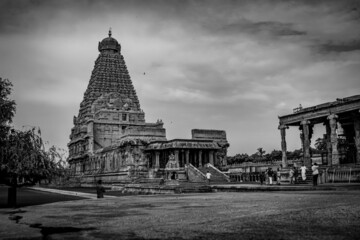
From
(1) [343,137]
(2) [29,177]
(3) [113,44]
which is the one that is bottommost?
(2) [29,177]

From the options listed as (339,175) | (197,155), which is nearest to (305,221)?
(339,175)

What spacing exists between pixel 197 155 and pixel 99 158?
22563 millimetres

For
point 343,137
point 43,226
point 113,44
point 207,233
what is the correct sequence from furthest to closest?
point 113,44, point 343,137, point 43,226, point 207,233

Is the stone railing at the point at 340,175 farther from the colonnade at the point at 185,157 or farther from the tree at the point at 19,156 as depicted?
the colonnade at the point at 185,157

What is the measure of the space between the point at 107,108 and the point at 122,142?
33.0 meters

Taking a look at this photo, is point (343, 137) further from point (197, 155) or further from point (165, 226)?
point (165, 226)

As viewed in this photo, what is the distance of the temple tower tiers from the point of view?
3499 inches

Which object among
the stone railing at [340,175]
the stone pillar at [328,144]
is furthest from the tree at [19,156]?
the stone pillar at [328,144]

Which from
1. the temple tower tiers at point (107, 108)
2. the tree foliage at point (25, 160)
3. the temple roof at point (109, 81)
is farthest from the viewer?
the temple roof at point (109, 81)

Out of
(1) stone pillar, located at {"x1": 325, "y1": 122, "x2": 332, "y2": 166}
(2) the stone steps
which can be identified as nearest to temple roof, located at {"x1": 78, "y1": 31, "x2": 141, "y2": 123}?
(2) the stone steps

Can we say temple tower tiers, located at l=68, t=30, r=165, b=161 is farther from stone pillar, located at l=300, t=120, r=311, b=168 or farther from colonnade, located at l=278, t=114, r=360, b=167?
stone pillar, located at l=300, t=120, r=311, b=168

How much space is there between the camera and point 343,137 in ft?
164

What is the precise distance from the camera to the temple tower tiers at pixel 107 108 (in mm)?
88875

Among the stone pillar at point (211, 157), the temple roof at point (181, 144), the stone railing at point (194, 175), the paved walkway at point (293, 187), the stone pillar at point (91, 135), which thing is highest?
the stone pillar at point (91, 135)
